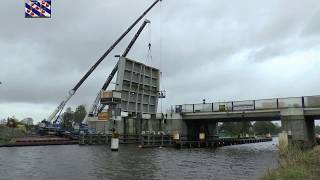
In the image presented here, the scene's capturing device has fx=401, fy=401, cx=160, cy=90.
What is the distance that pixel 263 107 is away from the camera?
49.9m

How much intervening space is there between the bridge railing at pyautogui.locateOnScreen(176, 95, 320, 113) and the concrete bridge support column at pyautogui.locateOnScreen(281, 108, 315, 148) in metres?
1.64

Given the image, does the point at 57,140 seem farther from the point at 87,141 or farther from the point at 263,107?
the point at 263,107

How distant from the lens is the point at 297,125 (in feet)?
146

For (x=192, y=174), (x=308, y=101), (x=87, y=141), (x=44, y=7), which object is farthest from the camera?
(x=87, y=141)

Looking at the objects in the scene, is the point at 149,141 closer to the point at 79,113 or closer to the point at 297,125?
the point at 297,125

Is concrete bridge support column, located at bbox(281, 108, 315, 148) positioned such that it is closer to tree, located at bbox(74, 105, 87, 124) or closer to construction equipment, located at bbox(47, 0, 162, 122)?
construction equipment, located at bbox(47, 0, 162, 122)

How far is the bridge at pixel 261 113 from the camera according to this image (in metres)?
44.6

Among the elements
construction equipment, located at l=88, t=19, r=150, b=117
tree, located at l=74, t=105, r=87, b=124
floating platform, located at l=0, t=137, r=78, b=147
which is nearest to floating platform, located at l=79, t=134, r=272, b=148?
floating platform, located at l=0, t=137, r=78, b=147

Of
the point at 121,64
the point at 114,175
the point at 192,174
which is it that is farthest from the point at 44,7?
the point at 121,64

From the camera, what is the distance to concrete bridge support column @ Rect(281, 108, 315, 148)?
4416cm

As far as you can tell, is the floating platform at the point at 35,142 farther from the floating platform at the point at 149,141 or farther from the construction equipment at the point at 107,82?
→ the construction equipment at the point at 107,82

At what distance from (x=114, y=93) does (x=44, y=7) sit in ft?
114

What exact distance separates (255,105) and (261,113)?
49.0 inches

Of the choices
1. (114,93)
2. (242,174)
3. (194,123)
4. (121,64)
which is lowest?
(242,174)
